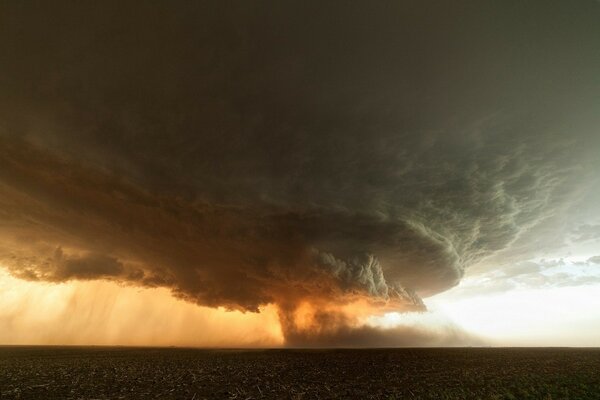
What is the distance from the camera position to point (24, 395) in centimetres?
2392

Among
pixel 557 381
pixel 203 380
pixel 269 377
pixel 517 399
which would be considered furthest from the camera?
pixel 269 377

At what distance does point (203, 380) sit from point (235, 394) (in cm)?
991

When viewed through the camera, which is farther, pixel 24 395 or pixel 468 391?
pixel 468 391

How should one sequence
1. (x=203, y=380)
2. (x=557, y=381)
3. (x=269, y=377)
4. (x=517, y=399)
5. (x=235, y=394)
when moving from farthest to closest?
(x=269, y=377) → (x=203, y=380) → (x=557, y=381) → (x=235, y=394) → (x=517, y=399)

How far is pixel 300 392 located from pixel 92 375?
84.5ft

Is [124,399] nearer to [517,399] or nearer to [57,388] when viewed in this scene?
[57,388]

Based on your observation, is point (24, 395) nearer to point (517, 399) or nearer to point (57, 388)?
point (57, 388)

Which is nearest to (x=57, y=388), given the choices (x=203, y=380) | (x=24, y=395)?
(x=24, y=395)

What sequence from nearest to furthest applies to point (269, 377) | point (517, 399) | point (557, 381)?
1. point (517, 399)
2. point (557, 381)
3. point (269, 377)

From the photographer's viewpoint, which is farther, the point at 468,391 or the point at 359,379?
the point at 359,379

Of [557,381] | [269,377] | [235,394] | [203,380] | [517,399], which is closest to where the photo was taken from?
[517,399]

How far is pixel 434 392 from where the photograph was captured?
26594 mm

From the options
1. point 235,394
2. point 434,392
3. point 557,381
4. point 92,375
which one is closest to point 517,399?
point 434,392

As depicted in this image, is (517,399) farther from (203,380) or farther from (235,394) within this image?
(203,380)
